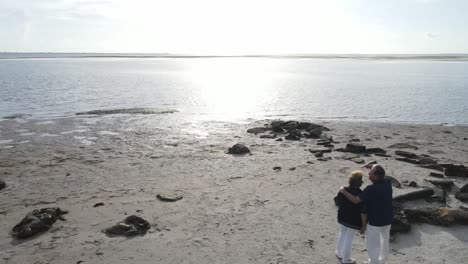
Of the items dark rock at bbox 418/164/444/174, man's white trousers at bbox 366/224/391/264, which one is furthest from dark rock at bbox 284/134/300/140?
man's white trousers at bbox 366/224/391/264

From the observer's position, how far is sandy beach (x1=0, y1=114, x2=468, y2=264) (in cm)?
887

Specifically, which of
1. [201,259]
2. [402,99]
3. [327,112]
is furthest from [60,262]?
[402,99]

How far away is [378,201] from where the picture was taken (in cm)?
727

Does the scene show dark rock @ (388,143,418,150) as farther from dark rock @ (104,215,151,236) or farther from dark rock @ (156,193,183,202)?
dark rock @ (104,215,151,236)

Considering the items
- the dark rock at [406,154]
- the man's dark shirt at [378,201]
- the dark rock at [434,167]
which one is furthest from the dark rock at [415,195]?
the dark rock at [406,154]

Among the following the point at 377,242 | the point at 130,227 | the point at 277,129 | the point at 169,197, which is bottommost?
the point at 277,129

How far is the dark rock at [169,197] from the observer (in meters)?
12.0

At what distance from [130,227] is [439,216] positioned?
25.7ft

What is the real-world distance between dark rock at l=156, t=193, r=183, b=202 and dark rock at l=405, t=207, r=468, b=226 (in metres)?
6.47

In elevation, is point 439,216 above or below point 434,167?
above

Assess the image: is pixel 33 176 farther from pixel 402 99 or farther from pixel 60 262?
pixel 402 99

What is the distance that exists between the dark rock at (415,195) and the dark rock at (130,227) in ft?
21.8

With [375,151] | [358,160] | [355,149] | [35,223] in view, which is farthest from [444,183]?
[35,223]

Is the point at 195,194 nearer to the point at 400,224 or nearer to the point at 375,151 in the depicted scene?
the point at 400,224
